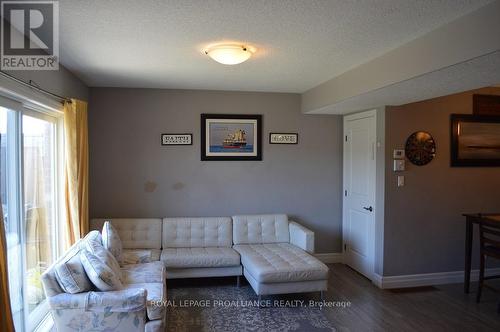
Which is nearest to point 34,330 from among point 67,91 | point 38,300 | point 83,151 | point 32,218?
point 38,300

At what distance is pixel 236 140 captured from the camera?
5.05 m

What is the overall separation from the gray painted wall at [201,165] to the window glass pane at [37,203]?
3.67 feet

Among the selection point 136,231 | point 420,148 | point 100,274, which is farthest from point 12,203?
point 420,148

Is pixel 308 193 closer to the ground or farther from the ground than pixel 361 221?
farther from the ground

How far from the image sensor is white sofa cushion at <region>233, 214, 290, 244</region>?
4758 millimetres

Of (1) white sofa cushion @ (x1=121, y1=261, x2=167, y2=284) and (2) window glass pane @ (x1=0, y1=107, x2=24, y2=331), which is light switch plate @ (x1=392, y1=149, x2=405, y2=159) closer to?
(1) white sofa cushion @ (x1=121, y1=261, x2=167, y2=284)

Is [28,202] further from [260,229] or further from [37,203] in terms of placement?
[260,229]

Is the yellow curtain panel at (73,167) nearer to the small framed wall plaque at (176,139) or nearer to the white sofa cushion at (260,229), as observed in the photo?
the small framed wall plaque at (176,139)

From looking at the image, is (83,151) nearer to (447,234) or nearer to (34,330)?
(34,330)

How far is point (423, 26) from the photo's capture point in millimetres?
2506

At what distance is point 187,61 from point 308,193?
2.69 metres

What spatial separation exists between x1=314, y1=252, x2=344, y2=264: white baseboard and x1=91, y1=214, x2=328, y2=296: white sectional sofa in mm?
775

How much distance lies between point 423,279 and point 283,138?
2.53m

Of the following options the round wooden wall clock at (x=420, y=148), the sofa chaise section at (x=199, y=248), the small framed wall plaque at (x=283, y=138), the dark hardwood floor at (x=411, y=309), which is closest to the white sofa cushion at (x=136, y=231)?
the sofa chaise section at (x=199, y=248)
